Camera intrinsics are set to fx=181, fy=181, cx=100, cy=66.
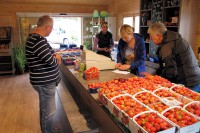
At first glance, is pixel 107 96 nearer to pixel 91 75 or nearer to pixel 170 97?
pixel 170 97

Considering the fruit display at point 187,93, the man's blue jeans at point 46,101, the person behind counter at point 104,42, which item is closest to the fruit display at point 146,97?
the fruit display at point 187,93

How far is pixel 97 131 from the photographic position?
71.5 inches

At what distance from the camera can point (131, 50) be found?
2.83 metres

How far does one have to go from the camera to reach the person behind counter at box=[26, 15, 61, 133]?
6.84ft

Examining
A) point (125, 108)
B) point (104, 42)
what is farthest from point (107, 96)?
point (104, 42)

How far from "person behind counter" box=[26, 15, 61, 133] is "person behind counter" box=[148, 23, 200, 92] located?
127 cm

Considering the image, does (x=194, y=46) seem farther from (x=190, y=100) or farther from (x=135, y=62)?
(x=190, y=100)

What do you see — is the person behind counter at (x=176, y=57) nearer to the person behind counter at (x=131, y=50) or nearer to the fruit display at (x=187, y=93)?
the fruit display at (x=187, y=93)

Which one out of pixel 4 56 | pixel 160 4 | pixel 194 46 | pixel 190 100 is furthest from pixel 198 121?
pixel 4 56

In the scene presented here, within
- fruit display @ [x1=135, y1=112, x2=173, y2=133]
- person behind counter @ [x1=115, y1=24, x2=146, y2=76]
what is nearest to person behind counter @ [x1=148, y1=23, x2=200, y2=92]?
person behind counter @ [x1=115, y1=24, x2=146, y2=76]

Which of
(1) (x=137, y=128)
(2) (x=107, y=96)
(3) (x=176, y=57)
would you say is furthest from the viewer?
(3) (x=176, y=57)

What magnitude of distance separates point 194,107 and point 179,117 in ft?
0.75

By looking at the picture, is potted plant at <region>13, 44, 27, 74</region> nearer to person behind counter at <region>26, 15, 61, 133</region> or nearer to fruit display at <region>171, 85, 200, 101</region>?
person behind counter at <region>26, 15, 61, 133</region>

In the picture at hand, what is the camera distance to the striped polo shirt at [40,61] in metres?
2.08
